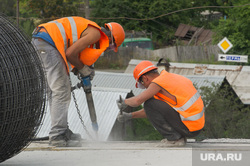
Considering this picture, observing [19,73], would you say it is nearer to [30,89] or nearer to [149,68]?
[30,89]

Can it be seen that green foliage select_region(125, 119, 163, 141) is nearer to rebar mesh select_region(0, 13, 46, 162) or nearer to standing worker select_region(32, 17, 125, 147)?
standing worker select_region(32, 17, 125, 147)

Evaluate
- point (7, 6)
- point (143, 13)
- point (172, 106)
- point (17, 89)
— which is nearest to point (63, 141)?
point (172, 106)

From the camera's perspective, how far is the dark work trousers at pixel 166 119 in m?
5.45

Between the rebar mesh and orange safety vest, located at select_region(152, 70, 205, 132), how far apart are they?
1698 mm

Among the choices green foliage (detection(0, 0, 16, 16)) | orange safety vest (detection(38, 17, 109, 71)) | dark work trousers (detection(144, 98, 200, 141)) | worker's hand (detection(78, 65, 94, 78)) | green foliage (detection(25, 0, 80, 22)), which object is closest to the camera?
dark work trousers (detection(144, 98, 200, 141))

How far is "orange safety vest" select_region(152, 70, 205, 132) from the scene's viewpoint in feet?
17.9

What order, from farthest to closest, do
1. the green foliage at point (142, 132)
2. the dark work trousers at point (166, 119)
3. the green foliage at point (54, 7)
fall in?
the green foliage at point (54, 7) < the green foliage at point (142, 132) < the dark work trousers at point (166, 119)

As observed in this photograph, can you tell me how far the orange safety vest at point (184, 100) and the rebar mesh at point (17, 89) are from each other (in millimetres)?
1698

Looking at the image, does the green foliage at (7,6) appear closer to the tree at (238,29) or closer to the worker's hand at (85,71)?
the tree at (238,29)

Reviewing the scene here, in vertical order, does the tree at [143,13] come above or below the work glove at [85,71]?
below

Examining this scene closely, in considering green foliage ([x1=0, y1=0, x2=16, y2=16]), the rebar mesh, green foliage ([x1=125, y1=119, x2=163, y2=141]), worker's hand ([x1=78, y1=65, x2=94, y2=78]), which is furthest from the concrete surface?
green foliage ([x1=0, y1=0, x2=16, y2=16])

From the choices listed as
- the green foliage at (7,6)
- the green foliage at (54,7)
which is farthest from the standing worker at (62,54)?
the green foliage at (7,6)

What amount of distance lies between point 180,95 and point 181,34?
122 feet

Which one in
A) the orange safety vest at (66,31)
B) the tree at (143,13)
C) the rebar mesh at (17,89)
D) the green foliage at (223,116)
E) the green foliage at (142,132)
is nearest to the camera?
the rebar mesh at (17,89)
